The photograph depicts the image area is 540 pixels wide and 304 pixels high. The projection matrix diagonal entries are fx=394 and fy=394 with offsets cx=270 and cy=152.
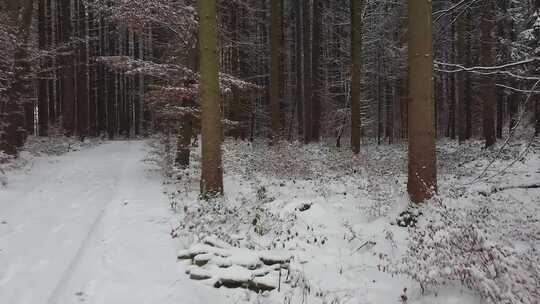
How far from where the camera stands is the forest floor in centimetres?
475

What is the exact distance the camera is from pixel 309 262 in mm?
5773

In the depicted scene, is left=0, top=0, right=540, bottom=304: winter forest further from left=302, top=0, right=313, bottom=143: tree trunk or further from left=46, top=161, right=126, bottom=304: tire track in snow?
left=302, top=0, right=313, bottom=143: tree trunk

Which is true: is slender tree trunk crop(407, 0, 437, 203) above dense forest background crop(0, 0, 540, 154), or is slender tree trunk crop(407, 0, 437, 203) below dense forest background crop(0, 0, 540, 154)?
below

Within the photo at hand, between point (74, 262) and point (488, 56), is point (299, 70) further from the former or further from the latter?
point (74, 262)

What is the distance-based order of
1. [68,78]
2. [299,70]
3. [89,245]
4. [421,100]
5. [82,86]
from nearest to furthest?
[89,245], [421,100], [68,78], [299,70], [82,86]

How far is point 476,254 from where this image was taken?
4801 millimetres

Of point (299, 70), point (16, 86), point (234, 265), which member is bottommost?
point (234, 265)

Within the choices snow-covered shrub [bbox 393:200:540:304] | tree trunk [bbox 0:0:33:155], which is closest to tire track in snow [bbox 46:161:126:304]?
snow-covered shrub [bbox 393:200:540:304]

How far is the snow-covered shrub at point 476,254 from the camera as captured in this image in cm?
404

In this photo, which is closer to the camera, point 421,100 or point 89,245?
point 89,245

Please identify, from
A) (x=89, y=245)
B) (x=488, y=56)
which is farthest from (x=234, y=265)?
(x=488, y=56)

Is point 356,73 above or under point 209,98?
above

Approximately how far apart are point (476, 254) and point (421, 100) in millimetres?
3318

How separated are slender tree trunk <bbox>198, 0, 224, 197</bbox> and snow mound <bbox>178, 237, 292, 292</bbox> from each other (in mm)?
3244
